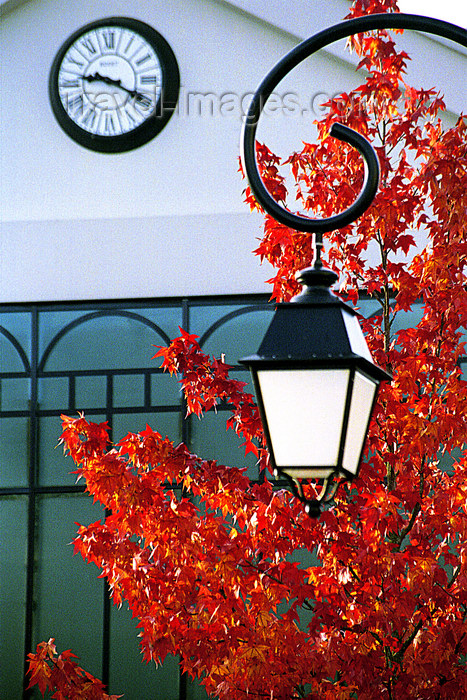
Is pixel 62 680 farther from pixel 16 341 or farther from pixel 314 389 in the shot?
pixel 16 341

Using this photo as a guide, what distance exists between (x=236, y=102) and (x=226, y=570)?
494cm

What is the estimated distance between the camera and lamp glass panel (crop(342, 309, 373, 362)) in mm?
2559

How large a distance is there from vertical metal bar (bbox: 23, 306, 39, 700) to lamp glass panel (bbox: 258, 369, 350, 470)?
560 cm

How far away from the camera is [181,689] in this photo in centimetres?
737

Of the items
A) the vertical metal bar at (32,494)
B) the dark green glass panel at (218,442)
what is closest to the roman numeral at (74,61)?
the vertical metal bar at (32,494)

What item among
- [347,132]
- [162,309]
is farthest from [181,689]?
[347,132]

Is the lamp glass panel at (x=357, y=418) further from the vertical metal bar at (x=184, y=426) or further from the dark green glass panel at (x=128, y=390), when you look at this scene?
the dark green glass panel at (x=128, y=390)

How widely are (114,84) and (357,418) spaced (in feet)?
20.9

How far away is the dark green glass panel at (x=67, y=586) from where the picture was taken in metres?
7.52

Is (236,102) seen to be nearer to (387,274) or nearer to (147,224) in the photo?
(147,224)

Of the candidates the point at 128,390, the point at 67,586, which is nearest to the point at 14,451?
the point at 128,390

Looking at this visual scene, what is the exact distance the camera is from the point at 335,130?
9.87ft

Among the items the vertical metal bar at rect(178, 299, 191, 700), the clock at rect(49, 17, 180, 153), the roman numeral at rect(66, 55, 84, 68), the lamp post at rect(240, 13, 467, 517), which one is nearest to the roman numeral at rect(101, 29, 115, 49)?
the clock at rect(49, 17, 180, 153)

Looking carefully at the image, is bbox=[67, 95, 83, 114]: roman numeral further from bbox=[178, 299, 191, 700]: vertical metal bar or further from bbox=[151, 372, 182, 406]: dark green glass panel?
bbox=[151, 372, 182, 406]: dark green glass panel
